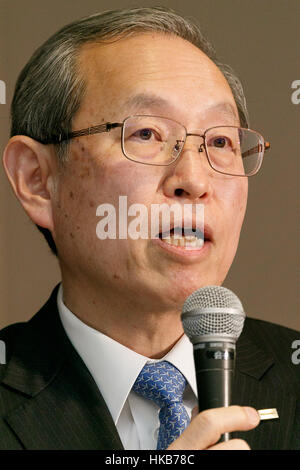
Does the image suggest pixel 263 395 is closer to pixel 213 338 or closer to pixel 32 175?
pixel 213 338

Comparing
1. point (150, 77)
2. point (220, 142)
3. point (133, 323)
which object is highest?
point (150, 77)

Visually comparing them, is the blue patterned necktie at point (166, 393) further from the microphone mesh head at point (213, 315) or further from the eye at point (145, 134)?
the eye at point (145, 134)

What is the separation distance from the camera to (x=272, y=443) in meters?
1.50

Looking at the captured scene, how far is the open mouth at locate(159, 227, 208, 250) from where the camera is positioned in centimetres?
147

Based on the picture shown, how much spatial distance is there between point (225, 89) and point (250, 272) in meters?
0.74

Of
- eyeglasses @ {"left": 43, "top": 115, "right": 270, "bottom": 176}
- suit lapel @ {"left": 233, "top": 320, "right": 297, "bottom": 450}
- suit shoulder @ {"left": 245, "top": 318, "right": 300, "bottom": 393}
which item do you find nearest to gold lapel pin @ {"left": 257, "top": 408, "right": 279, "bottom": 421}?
suit lapel @ {"left": 233, "top": 320, "right": 297, "bottom": 450}

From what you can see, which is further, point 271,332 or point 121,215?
point 271,332

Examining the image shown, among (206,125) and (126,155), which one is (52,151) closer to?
(126,155)

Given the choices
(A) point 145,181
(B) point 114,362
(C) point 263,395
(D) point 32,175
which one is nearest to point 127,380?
(B) point 114,362

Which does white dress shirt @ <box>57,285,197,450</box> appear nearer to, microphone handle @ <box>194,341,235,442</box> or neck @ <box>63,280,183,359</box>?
neck @ <box>63,280,183,359</box>

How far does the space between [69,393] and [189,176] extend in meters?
0.48

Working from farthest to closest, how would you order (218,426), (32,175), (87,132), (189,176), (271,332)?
(271,332) < (32,175) < (87,132) < (189,176) < (218,426)

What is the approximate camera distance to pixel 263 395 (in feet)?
5.23

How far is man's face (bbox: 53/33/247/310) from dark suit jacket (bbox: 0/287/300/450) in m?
0.16
